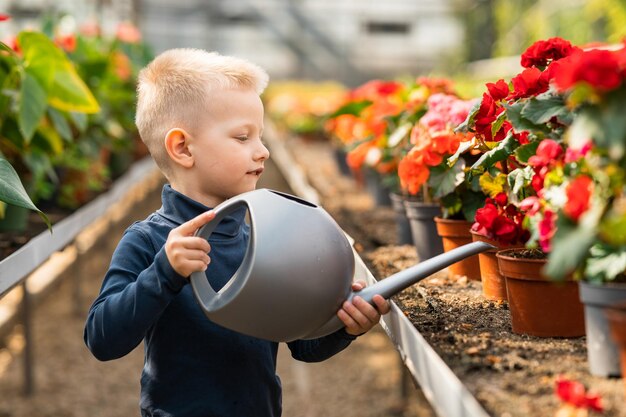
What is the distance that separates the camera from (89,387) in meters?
3.92

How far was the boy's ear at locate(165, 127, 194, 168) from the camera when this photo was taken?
4.94 ft

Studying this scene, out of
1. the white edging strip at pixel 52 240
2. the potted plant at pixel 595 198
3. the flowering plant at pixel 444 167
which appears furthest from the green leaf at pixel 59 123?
the potted plant at pixel 595 198

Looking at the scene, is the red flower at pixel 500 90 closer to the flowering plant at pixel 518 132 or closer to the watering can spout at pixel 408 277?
the flowering plant at pixel 518 132

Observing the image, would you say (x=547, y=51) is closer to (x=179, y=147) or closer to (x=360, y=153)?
(x=179, y=147)

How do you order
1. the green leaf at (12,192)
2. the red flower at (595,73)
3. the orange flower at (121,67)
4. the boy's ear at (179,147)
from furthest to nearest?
the orange flower at (121,67) < the green leaf at (12,192) < the boy's ear at (179,147) < the red flower at (595,73)

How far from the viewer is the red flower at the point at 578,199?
1.03 metres

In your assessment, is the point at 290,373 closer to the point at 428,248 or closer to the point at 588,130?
the point at 428,248

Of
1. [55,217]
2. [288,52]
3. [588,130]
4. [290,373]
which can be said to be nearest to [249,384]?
[588,130]

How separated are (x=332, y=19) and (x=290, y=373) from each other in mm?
17844

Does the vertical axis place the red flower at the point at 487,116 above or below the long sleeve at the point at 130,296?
above

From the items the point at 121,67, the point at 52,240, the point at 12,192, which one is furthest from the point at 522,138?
the point at 121,67

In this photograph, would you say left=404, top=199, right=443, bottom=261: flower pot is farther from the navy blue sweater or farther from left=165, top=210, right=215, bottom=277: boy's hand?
left=165, top=210, right=215, bottom=277: boy's hand

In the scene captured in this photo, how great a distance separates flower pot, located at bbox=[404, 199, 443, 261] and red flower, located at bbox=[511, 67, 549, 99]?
780 millimetres

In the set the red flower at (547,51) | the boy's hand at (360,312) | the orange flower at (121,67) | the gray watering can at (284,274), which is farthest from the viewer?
the orange flower at (121,67)
